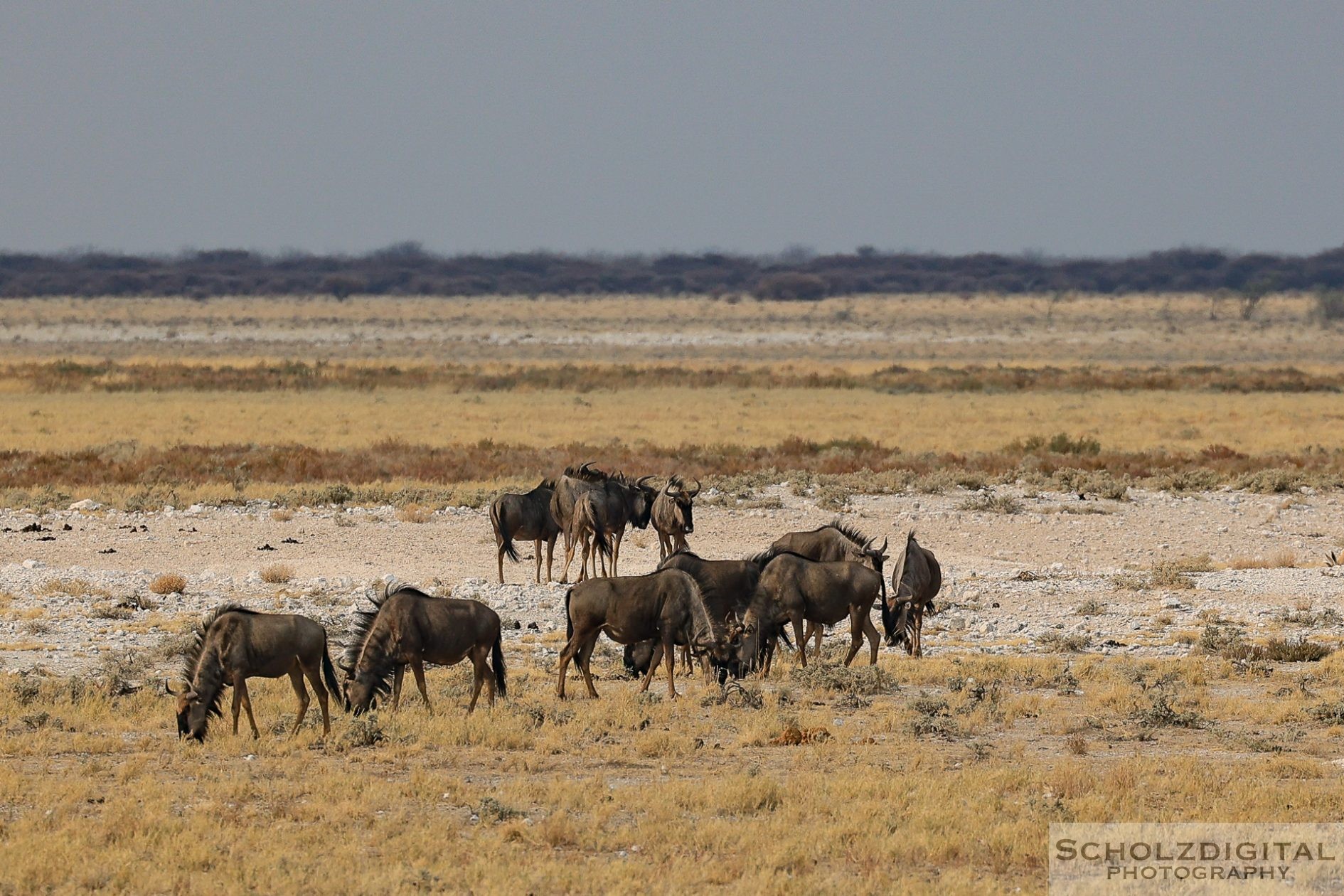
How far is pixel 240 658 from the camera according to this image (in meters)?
11.0

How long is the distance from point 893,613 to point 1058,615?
3033 millimetres

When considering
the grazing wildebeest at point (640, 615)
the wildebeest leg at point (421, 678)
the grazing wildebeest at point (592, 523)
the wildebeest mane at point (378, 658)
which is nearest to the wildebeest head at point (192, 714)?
the wildebeest mane at point (378, 658)

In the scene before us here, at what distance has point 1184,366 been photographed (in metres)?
73.3

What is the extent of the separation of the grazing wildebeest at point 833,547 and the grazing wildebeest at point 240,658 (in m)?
4.96

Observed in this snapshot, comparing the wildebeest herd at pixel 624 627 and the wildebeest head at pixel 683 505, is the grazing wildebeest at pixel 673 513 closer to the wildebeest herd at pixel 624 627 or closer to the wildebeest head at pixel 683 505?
the wildebeest head at pixel 683 505

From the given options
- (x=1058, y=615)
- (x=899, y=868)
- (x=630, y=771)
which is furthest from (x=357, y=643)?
(x=1058, y=615)

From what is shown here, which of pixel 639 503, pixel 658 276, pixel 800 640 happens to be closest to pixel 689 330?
pixel 658 276

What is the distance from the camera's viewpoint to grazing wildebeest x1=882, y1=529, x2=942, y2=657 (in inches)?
595

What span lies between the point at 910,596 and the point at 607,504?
16.3 feet

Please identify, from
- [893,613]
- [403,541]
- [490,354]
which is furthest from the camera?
[490,354]

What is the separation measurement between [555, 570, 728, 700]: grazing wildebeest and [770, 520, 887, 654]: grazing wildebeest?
2166mm

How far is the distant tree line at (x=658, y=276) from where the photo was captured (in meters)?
163

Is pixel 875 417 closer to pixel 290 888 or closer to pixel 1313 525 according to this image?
pixel 1313 525

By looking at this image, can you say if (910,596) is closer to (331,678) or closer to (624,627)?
(624,627)
